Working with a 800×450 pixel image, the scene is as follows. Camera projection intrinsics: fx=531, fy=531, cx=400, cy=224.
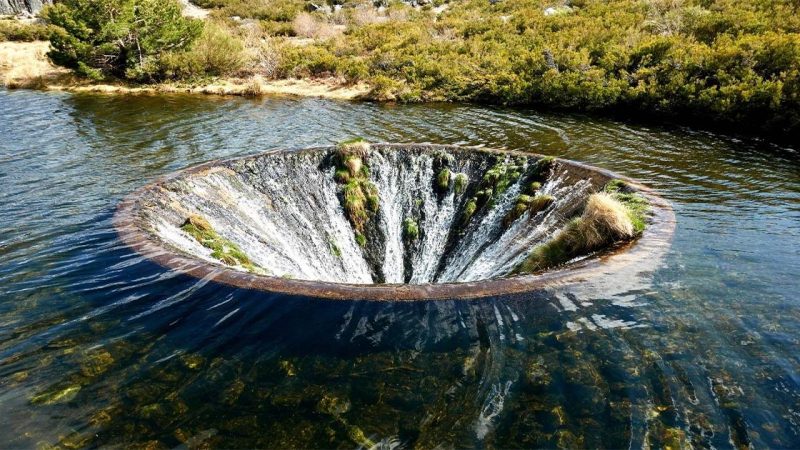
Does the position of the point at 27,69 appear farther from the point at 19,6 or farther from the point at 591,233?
the point at 591,233

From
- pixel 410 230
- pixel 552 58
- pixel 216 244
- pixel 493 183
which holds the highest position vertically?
pixel 552 58

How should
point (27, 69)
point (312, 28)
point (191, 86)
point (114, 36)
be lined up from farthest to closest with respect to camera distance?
point (312, 28)
point (27, 69)
point (114, 36)
point (191, 86)

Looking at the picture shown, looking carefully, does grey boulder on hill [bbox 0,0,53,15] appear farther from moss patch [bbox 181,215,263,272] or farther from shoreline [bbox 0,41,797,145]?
moss patch [bbox 181,215,263,272]

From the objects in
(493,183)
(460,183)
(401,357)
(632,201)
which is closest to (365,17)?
(460,183)

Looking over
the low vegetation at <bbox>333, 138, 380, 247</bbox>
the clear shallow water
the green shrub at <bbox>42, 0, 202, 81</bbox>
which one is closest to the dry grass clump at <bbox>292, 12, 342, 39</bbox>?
the green shrub at <bbox>42, 0, 202, 81</bbox>

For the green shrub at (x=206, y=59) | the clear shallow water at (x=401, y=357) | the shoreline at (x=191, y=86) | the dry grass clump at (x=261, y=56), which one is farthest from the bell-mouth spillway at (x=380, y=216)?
the green shrub at (x=206, y=59)

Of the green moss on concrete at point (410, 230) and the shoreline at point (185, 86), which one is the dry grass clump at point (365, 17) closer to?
the shoreline at point (185, 86)
